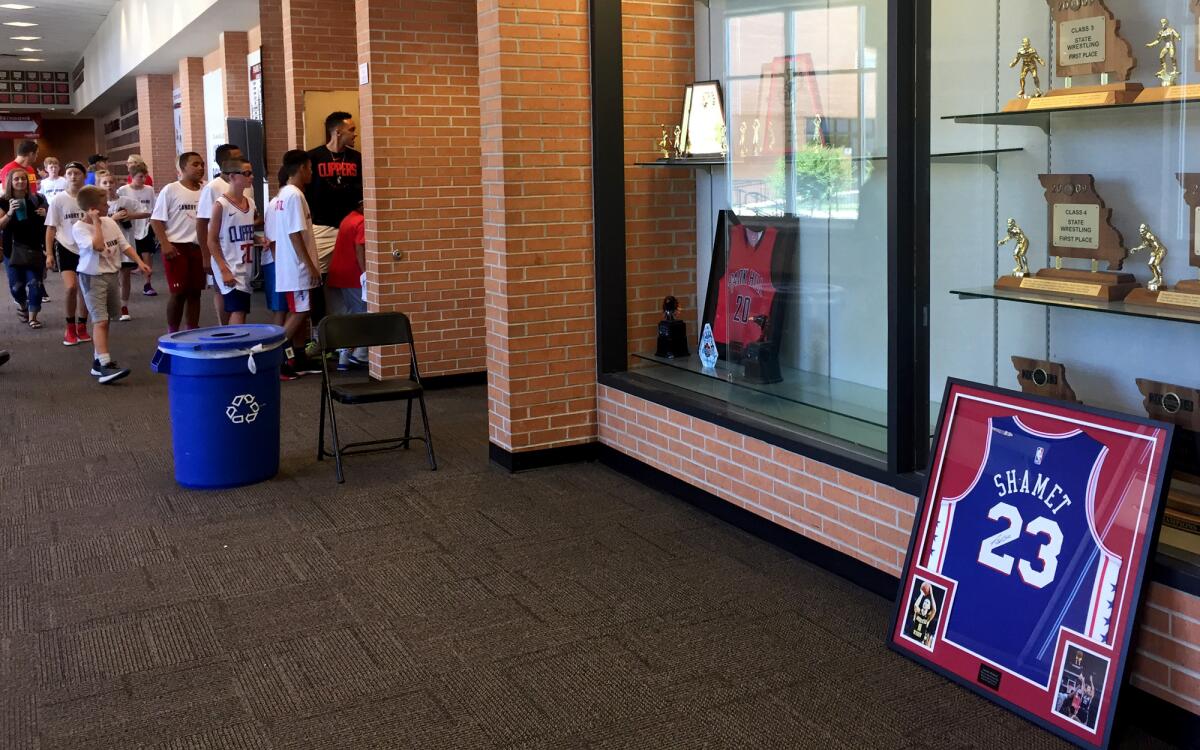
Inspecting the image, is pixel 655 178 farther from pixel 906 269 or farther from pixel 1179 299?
pixel 1179 299

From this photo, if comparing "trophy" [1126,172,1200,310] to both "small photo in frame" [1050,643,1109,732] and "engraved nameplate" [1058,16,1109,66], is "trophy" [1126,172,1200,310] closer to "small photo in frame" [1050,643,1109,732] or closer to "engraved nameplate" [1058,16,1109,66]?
"engraved nameplate" [1058,16,1109,66]

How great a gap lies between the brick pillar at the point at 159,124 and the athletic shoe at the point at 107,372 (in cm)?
1158

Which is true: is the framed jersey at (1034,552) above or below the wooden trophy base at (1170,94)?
below

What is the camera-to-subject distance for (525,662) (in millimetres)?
3457

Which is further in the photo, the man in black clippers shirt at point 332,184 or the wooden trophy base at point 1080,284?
the man in black clippers shirt at point 332,184

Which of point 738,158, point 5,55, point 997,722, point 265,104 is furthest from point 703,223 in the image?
point 5,55

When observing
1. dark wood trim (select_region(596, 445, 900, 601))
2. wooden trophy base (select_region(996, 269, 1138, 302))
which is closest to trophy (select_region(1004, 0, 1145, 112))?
wooden trophy base (select_region(996, 269, 1138, 302))

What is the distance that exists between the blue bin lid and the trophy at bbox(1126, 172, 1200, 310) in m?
3.69

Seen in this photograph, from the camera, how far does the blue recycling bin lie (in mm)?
5215

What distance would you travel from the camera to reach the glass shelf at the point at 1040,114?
9.96 ft

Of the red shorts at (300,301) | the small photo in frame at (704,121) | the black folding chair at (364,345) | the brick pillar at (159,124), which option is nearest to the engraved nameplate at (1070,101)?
the small photo in frame at (704,121)

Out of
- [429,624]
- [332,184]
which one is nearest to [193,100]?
[332,184]

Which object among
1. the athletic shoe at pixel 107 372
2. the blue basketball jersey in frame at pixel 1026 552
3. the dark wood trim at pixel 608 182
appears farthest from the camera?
the athletic shoe at pixel 107 372

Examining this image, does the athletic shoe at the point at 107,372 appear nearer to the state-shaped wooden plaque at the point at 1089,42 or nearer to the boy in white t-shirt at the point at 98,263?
the boy in white t-shirt at the point at 98,263
